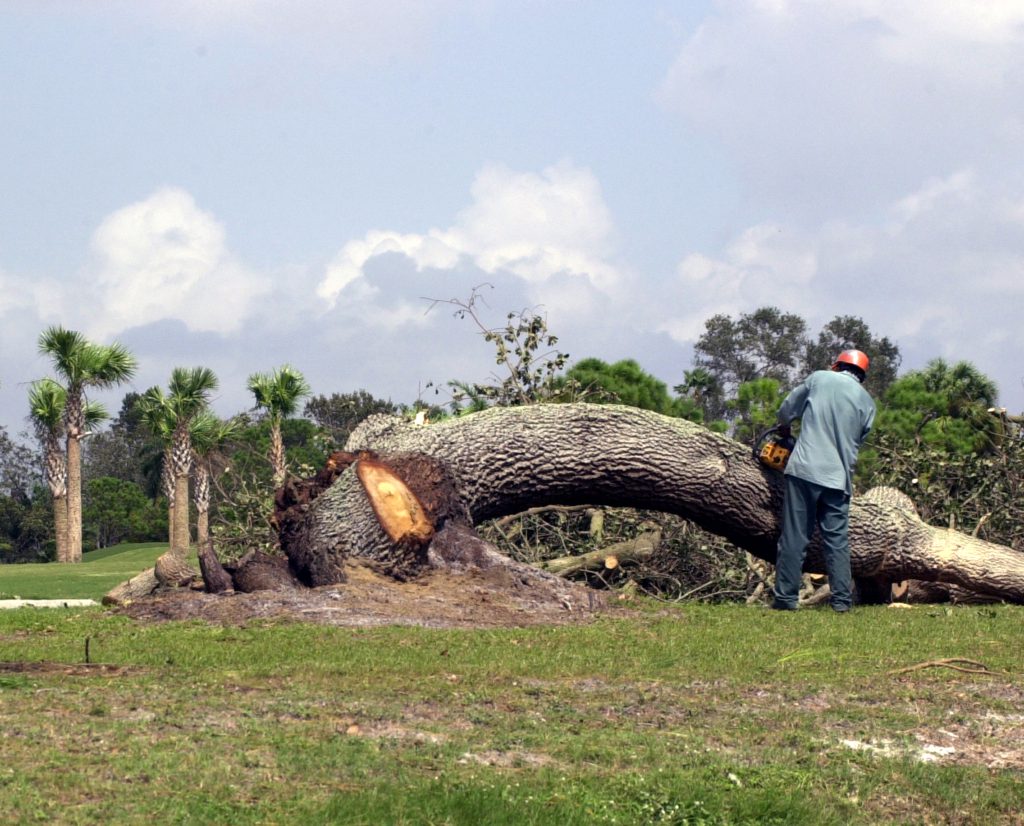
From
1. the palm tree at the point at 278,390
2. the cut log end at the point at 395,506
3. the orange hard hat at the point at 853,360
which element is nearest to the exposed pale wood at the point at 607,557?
the cut log end at the point at 395,506

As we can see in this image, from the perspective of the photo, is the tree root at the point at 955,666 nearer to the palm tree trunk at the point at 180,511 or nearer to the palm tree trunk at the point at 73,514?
the palm tree trunk at the point at 180,511

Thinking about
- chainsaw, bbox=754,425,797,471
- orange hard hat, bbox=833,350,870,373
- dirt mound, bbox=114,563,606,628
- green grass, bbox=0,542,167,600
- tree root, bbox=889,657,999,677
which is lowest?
tree root, bbox=889,657,999,677

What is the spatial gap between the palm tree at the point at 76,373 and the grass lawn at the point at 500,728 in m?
27.6

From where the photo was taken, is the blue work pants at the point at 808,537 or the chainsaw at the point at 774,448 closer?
the blue work pants at the point at 808,537

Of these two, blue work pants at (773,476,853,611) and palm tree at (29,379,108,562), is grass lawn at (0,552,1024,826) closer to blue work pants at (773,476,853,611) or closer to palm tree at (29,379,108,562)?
blue work pants at (773,476,853,611)

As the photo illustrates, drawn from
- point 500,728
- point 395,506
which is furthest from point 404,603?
point 500,728

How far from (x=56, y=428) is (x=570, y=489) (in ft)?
97.8

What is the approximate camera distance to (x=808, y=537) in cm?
987

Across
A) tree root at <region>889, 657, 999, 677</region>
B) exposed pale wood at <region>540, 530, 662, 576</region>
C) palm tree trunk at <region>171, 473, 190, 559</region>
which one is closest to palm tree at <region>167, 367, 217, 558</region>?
palm tree trunk at <region>171, 473, 190, 559</region>

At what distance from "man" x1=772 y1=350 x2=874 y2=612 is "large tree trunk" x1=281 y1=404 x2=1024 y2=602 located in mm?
556

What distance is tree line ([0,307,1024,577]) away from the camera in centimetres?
1376

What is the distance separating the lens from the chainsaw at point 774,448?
1015 cm

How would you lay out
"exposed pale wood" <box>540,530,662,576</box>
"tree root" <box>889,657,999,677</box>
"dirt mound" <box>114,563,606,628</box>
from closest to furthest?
"tree root" <box>889,657,999,677</box> → "dirt mound" <box>114,563,606,628</box> → "exposed pale wood" <box>540,530,662,576</box>

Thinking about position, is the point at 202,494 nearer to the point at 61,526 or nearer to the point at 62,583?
the point at 61,526
